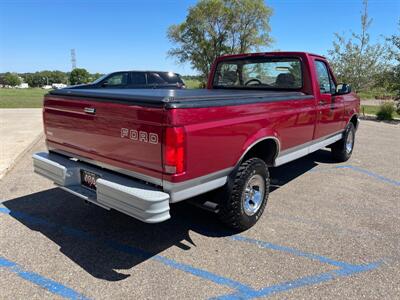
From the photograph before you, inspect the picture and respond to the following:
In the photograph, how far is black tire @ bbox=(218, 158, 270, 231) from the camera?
326 centimetres

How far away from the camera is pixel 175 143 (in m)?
2.53

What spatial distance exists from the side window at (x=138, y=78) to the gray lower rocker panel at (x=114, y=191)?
9.46 meters

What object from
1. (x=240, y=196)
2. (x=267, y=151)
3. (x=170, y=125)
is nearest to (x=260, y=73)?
(x=267, y=151)

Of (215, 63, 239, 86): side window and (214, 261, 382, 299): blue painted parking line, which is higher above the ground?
(215, 63, 239, 86): side window

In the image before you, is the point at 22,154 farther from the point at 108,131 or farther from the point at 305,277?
the point at 305,277

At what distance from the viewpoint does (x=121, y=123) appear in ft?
9.45

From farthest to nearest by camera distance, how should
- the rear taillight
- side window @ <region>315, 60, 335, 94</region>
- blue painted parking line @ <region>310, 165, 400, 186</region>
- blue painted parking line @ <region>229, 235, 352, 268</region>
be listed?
blue painted parking line @ <region>310, 165, 400, 186</region>, side window @ <region>315, 60, 335, 94</region>, blue painted parking line @ <region>229, 235, 352, 268</region>, the rear taillight

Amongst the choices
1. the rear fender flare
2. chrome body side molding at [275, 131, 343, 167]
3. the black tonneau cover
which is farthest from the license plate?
chrome body side molding at [275, 131, 343, 167]

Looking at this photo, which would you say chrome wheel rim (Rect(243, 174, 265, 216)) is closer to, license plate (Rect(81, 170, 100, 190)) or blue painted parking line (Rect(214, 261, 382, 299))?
blue painted parking line (Rect(214, 261, 382, 299))

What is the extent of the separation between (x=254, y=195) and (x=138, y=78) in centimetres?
1015

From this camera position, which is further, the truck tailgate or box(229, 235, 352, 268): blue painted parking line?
box(229, 235, 352, 268): blue painted parking line

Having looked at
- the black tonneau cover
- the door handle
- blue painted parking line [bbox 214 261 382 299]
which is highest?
the black tonneau cover

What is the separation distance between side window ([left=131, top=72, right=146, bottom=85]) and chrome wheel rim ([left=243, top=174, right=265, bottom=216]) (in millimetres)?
9940

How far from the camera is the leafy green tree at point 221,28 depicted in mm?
40062
